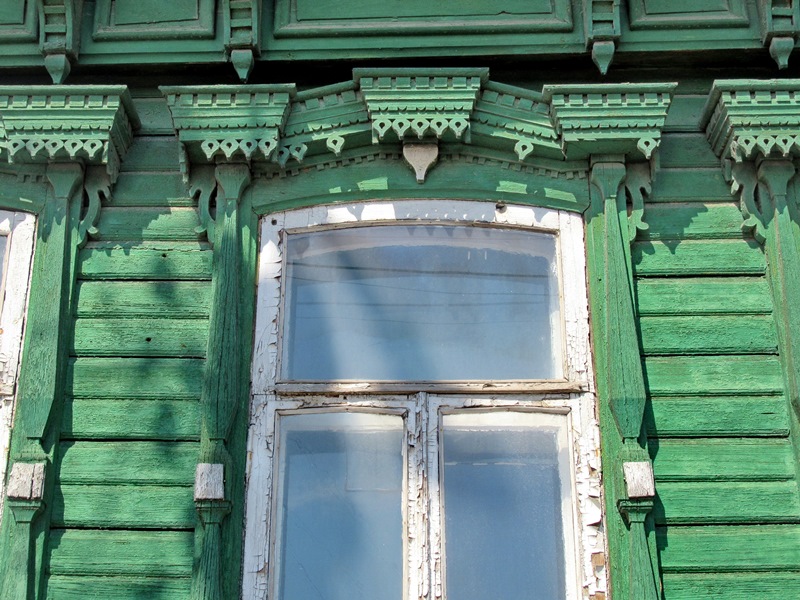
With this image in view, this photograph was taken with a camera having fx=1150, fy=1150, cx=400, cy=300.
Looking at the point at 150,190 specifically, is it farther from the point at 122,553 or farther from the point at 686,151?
the point at 686,151

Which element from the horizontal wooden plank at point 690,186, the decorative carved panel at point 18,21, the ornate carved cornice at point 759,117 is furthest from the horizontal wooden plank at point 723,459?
the decorative carved panel at point 18,21

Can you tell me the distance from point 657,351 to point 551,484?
57cm

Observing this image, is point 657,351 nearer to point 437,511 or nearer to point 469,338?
point 469,338

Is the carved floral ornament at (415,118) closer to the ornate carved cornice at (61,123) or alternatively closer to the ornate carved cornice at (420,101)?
the ornate carved cornice at (420,101)

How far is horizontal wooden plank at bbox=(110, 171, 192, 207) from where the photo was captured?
161 inches

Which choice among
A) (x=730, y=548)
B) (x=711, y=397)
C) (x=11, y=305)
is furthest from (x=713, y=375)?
(x=11, y=305)

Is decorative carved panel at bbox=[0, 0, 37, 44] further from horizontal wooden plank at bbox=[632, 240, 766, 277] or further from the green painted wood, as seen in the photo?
horizontal wooden plank at bbox=[632, 240, 766, 277]

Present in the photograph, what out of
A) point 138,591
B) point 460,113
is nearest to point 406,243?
point 460,113

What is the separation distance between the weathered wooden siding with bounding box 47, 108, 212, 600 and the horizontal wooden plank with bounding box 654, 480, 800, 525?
58.5 inches

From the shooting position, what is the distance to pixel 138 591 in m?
3.50

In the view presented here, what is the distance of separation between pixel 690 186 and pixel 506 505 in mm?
1337

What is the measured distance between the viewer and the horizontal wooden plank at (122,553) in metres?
3.53

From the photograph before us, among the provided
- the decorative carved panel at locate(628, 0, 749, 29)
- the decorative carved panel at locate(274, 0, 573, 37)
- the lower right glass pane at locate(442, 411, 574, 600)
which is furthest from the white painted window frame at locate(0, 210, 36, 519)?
the decorative carved panel at locate(628, 0, 749, 29)

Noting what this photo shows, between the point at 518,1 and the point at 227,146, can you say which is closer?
the point at 227,146
